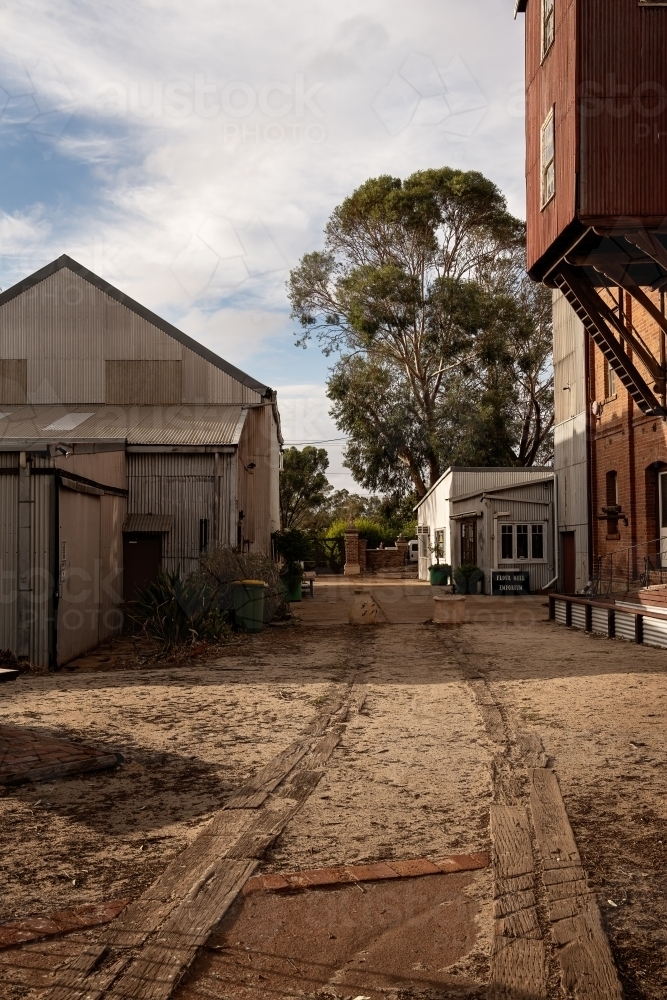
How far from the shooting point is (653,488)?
755 inches

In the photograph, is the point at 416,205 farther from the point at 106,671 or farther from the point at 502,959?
the point at 502,959

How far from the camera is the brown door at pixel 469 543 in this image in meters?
31.0

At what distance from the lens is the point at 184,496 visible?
19250 mm

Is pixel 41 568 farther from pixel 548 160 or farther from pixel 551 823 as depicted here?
pixel 548 160

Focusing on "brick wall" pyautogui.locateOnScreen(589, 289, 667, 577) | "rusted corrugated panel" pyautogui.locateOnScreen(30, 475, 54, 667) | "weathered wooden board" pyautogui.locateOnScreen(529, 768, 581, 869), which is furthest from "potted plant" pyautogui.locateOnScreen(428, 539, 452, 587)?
"weathered wooden board" pyautogui.locateOnScreen(529, 768, 581, 869)

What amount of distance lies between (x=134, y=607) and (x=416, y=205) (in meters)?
31.5

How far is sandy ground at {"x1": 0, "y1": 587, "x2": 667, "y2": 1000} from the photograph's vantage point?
14.5 feet

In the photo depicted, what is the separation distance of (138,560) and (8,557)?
Result: 237 inches

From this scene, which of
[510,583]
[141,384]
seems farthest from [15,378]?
[510,583]

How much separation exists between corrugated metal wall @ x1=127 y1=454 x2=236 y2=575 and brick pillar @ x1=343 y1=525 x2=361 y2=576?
2578 centimetres

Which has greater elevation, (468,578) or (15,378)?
(15,378)

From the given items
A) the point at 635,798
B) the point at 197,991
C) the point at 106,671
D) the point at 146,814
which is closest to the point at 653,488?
the point at 106,671

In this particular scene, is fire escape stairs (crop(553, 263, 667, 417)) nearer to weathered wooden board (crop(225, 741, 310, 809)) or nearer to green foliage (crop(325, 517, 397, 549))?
weathered wooden board (crop(225, 741, 310, 809))

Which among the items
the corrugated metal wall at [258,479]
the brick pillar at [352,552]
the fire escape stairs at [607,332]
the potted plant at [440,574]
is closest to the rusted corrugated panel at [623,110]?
the fire escape stairs at [607,332]
